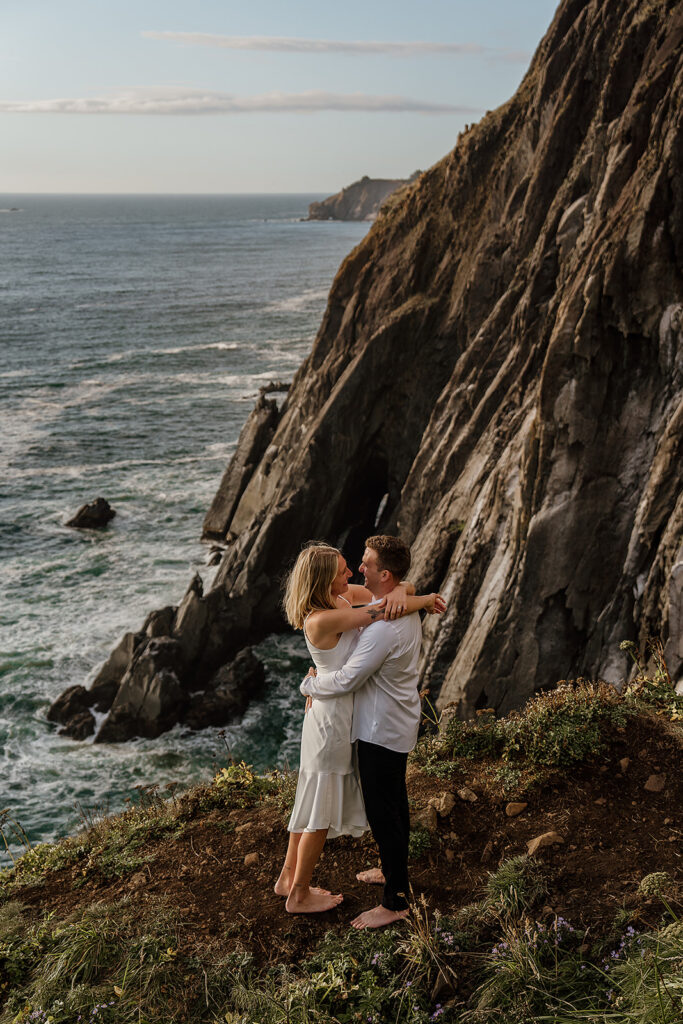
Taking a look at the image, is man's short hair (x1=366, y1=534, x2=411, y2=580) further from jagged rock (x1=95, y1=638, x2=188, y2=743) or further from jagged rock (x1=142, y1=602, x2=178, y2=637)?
jagged rock (x1=142, y1=602, x2=178, y2=637)

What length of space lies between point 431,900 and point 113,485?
32935 millimetres

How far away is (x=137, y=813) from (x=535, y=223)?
57.7 feet

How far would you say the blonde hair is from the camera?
5461 mm

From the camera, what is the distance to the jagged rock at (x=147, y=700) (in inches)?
792

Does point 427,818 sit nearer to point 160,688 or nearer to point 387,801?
point 387,801

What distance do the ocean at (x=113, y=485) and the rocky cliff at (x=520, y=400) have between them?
317cm

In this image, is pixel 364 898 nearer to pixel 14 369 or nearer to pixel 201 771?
pixel 201 771

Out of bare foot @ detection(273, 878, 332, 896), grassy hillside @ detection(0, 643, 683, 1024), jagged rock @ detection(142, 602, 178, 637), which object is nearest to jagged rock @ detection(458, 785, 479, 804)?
grassy hillside @ detection(0, 643, 683, 1024)

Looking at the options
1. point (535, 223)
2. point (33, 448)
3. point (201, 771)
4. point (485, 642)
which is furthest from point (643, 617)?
point (33, 448)

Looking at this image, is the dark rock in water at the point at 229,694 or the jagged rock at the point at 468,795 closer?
the jagged rock at the point at 468,795

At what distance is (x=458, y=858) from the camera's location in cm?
636

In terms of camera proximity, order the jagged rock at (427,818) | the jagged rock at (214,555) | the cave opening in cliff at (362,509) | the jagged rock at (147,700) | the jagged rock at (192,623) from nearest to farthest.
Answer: the jagged rock at (427,818) < the jagged rock at (147,700) < the jagged rock at (192,623) < the cave opening in cliff at (362,509) < the jagged rock at (214,555)

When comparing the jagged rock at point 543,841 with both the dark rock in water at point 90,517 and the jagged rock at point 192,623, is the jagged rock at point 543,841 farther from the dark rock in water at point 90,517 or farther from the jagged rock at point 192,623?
the dark rock in water at point 90,517

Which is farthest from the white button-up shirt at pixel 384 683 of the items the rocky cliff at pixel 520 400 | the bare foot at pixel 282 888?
the rocky cliff at pixel 520 400
